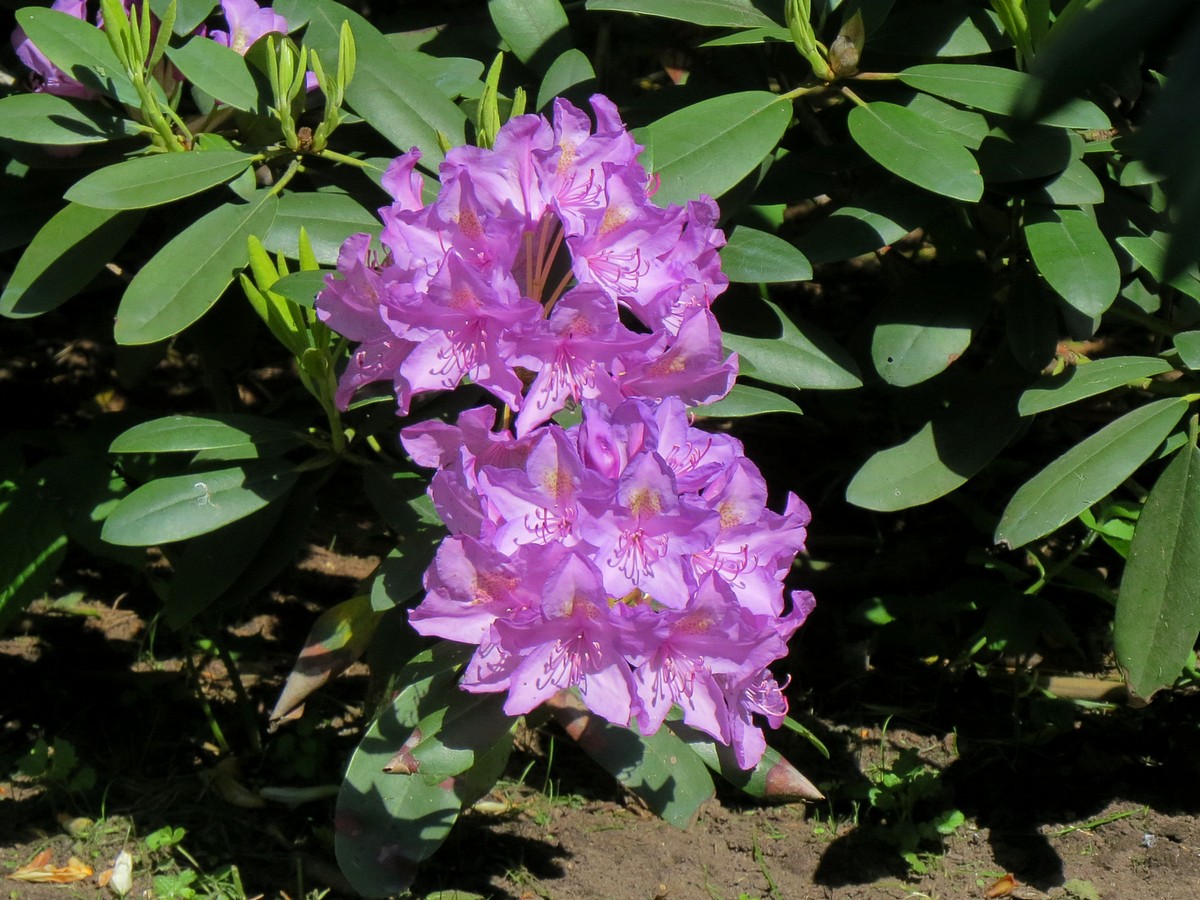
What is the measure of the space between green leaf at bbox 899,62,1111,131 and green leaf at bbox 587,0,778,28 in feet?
0.71

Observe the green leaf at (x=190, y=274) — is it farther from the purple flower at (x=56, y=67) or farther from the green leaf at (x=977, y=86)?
the green leaf at (x=977, y=86)

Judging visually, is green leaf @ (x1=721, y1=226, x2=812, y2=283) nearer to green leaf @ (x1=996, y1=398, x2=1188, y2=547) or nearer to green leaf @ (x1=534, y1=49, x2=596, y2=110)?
green leaf @ (x1=534, y1=49, x2=596, y2=110)

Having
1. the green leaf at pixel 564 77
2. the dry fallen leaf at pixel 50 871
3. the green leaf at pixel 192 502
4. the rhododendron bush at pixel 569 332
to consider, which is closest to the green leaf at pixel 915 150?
the rhododendron bush at pixel 569 332

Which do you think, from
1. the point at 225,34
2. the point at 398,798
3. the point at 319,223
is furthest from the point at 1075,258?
the point at 225,34

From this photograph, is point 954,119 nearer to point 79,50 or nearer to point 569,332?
point 569,332

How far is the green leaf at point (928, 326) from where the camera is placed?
153cm

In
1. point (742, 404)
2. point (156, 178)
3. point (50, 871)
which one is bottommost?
point (50, 871)

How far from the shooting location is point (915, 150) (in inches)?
53.7

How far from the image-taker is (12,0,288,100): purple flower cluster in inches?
62.1

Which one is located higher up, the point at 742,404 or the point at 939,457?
the point at 742,404

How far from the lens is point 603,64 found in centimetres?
193

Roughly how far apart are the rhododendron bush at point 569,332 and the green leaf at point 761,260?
13mm

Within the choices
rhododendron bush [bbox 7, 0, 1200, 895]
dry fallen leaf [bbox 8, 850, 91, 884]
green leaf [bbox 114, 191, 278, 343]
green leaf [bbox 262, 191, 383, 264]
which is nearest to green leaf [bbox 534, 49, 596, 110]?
rhododendron bush [bbox 7, 0, 1200, 895]

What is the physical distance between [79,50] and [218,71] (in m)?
0.18
